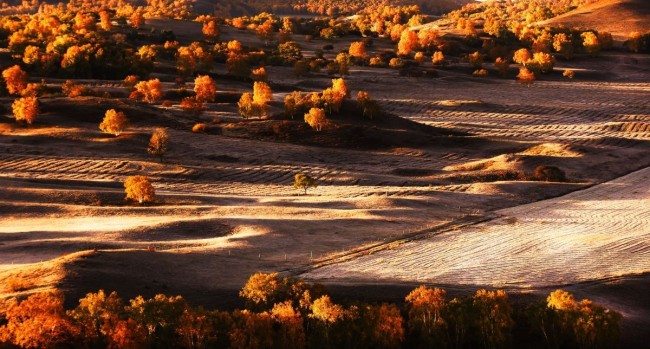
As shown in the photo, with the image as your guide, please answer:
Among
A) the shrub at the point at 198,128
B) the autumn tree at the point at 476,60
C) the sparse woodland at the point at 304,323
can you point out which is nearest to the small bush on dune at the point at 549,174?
the shrub at the point at 198,128

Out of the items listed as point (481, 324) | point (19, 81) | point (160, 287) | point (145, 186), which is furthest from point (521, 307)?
point (19, 81)

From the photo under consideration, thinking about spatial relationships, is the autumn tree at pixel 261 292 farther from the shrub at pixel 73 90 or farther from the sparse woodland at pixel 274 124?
the shrub at pixel 73 90

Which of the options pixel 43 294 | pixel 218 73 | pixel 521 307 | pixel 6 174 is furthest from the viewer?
pixel 218 73

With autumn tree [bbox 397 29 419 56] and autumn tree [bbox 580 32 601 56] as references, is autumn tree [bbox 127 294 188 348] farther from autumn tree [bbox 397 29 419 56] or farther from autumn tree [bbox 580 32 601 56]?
autumn tree [bbox 580 32 601 56]

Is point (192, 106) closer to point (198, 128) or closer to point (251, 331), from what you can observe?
point (198, 128)

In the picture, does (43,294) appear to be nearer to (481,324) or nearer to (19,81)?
(481,324)

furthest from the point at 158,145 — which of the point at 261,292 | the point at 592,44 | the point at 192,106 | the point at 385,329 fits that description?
the point at 592,44
